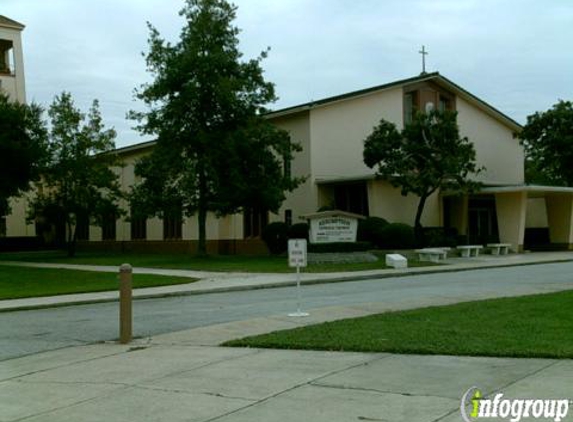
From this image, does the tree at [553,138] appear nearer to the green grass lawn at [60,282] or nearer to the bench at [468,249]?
the bench at [468,249]

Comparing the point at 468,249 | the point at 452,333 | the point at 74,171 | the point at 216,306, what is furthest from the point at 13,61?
the point at 452,333

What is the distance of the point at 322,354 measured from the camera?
905 cm

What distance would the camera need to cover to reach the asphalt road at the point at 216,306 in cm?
1243

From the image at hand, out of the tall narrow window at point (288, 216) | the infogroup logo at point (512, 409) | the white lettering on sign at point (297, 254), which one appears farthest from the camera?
the tall narrow window at point (288, 216)

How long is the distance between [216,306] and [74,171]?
30.4m

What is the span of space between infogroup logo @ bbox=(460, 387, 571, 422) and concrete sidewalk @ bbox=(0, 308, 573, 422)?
0.13 metres

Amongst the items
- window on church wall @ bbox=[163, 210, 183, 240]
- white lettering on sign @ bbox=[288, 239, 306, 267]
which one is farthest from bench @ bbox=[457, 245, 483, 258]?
white lettering on sign @ bbox=[288, 239, 306, 267]

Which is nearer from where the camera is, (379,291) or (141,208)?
(379,291)

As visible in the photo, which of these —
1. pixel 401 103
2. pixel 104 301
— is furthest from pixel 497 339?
pixel 401 103

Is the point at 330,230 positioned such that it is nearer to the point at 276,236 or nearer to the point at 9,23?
the point at 276,236

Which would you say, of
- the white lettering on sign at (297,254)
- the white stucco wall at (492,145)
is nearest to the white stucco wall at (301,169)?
the white stucco wall at (492,145)

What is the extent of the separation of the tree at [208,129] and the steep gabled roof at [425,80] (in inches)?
155

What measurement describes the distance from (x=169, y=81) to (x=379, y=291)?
20.5m

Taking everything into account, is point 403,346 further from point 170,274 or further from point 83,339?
point 170,274
